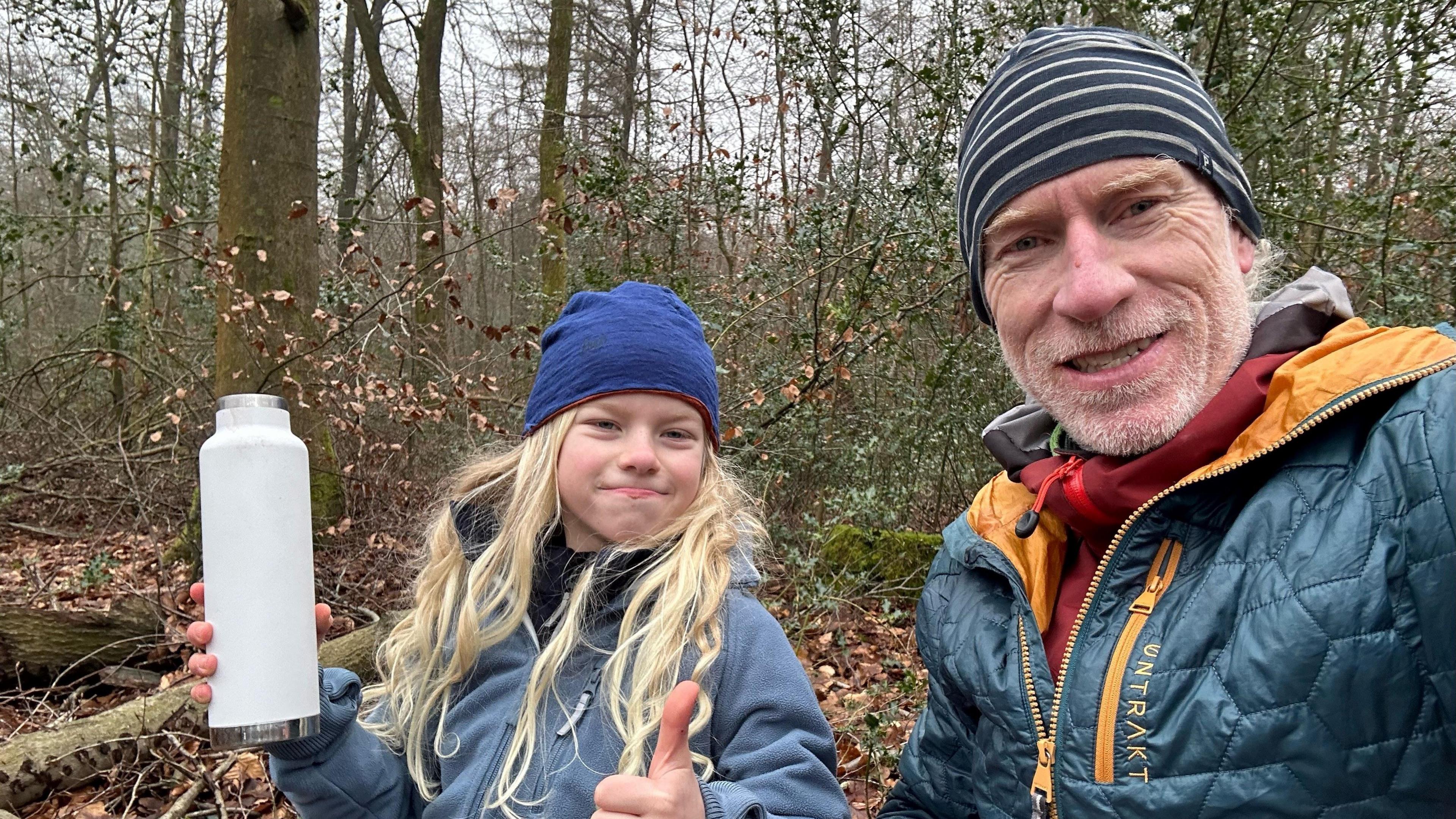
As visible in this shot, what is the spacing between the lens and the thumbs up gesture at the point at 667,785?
1.29 m

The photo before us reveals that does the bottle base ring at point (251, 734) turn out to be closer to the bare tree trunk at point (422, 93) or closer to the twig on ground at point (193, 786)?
the twig on ground at point (193, 786)

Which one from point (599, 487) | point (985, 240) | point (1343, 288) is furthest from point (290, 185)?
point (1343, 288)

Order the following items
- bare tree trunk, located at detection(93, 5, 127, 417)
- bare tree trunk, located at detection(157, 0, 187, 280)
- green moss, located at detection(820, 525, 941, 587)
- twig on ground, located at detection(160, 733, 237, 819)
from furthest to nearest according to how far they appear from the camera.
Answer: bare tree trunk, located at detection(157, 0, 187, 280) → bare tree trunk, located at detection(93, 5, 127, 417) → green moss, located at detection(820, 525, 941, 587) → twig on ground, located at detection(160, 733, 237, 819)

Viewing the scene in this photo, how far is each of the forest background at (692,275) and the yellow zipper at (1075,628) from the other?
1.78m

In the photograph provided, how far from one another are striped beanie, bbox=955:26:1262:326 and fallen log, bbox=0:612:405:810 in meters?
3.14

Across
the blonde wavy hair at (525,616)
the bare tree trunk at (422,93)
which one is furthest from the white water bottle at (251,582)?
the bare tree trunk at (422,93)

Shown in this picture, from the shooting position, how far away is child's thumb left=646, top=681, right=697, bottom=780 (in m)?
1.30

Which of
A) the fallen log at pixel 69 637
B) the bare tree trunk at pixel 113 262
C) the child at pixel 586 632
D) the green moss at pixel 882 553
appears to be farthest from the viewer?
the bare tree trunk at pixel 113 262

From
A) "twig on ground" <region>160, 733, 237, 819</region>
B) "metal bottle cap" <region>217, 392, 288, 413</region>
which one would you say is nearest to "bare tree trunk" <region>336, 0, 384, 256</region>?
"twig on ground" <region>160, 733, 237, 819</region>

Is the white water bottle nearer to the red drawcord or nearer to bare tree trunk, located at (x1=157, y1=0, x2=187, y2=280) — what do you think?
the red drawcord

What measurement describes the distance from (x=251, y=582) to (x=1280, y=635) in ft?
5.26

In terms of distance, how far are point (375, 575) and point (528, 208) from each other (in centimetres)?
672

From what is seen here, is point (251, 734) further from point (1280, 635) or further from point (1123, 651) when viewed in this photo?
point (1280, 635)

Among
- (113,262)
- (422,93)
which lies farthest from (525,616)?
(422,93)
